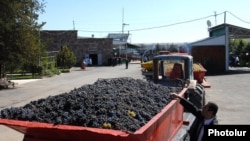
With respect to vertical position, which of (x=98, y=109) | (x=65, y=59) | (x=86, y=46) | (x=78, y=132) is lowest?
(x=78, y=132)

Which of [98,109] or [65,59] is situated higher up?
[65,59]

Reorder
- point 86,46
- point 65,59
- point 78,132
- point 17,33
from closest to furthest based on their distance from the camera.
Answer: point 78,132
point 17,33
point 65,59
point 86,46

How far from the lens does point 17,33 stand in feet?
85.2

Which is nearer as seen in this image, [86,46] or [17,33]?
[17,33]

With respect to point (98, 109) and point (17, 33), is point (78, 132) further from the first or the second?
point (17, 33)

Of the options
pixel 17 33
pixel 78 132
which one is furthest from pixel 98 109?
pixel 17 33

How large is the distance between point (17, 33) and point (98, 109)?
821 inches

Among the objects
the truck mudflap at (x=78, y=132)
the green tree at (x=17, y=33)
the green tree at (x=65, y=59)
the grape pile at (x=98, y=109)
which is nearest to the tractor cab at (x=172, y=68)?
the grape pile at (x=98, y=109)

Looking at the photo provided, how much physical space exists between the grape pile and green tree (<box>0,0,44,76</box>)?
18.7 meters

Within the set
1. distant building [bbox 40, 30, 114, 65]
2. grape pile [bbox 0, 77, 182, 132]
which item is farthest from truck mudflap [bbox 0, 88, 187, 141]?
distant building [bbox 40, 30, 114, 65]

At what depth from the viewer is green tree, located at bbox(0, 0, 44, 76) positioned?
25.4 m

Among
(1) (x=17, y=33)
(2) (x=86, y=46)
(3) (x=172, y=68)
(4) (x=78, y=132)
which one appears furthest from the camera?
(2) (x=86, y=46)

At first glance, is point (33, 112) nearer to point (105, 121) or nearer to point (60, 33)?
point (105, 121)

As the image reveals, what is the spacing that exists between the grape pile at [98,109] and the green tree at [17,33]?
61.3 feet
